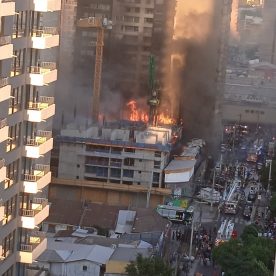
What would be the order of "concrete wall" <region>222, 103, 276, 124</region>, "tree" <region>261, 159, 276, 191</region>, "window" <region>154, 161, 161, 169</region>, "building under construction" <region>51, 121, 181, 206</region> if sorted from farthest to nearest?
"concrete wall" <region>222, 103, 276, 124</region> → "tree" <region>261, 159, 276, 191</region> → "window" <region>154, 161, 161, 169</region> → "building under construction" <region>51, 121, 181, 206</region>

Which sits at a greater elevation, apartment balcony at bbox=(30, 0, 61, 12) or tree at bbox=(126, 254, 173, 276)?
apartment balcony at bbox=(30, 0, 61, 12)

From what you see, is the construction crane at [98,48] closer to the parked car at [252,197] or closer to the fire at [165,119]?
the fire at [165,119]

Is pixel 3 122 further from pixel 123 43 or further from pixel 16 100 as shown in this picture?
pixel 123 43

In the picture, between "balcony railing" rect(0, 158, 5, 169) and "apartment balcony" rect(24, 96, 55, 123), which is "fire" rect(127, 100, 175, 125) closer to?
"apartment balcony" rect(24, 96, 55, 123)

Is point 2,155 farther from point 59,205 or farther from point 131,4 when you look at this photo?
point 131,4

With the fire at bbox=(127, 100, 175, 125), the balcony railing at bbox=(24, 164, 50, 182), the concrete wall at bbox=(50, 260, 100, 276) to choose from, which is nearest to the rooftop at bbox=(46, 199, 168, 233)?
the concrete wall at bbox=(50, 260, 100, 276)

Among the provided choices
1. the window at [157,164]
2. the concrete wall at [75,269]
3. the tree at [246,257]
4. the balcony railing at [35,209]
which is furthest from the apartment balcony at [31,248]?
the window at [157,164]
